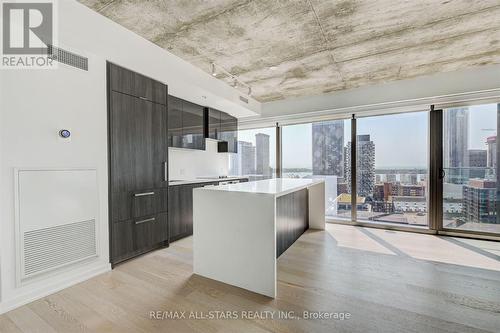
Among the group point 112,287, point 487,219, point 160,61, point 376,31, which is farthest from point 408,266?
point 160,61

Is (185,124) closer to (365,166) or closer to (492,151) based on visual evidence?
(365,166)

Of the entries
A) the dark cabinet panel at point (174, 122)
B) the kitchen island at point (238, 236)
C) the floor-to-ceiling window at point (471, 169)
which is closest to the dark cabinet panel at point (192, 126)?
the dark cabinet panel at point (174, 122)

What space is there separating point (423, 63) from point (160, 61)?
374cm

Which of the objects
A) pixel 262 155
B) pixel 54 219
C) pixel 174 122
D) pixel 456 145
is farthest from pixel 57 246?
pixel 456 145

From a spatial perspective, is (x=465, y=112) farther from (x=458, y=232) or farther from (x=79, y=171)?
(x=79, y=171)

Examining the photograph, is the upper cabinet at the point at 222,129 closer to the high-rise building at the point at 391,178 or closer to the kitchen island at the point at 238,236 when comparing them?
the kitchen island at the point at 238,236

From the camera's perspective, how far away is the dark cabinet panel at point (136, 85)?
2604 millimetres

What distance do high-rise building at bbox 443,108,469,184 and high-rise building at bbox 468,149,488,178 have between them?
56mm

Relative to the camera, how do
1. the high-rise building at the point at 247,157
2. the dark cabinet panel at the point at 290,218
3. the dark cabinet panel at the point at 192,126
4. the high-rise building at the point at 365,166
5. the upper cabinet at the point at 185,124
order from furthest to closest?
the high-rise building at the point at 247,157 < the high-rise building at the point at 365,166 < the dark cabinet panel at the point at 192,126 < the upper cabinet at the point at 185,124 < the dark cabinet panel at the point at 290,218

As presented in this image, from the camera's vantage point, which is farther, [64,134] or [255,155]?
[255,155]

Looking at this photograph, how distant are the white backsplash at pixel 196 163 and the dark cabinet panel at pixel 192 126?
0.33 m

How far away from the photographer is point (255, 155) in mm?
5855

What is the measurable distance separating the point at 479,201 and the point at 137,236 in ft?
17.1

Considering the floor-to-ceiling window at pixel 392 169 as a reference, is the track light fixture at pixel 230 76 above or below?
above
